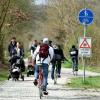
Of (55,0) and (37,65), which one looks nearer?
(37,65)

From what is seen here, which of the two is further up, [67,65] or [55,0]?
[55,0]

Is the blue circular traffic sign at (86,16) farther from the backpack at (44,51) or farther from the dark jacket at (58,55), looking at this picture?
the backpack at (44,51)

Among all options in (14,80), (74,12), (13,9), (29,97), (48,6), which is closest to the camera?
(29,97)

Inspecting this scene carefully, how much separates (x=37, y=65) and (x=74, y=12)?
3618 cm

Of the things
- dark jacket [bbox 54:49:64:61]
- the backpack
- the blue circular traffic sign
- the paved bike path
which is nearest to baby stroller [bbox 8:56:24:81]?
dark jacket [bbox 54:49:64:61]

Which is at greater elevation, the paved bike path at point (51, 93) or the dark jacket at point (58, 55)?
the dark jacket at point (58, 55)

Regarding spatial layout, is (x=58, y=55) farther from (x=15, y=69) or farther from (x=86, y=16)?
(x=15, y=69)

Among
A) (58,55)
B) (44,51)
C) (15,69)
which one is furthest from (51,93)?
(15,69)

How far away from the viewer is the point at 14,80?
80.7 feet

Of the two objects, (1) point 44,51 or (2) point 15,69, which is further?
(2) point 15,69

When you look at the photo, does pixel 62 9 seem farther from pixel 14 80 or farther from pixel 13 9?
pixel 14 80

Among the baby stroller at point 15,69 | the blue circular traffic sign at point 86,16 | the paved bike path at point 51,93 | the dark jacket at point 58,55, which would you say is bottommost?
the paved bike path at point 51,93

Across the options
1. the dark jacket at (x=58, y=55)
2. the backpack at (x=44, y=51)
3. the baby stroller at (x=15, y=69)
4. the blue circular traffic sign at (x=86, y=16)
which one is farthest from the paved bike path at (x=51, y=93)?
the baby stroller at (x=15, y=69)

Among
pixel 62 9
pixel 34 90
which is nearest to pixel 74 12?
pixel 62 9
